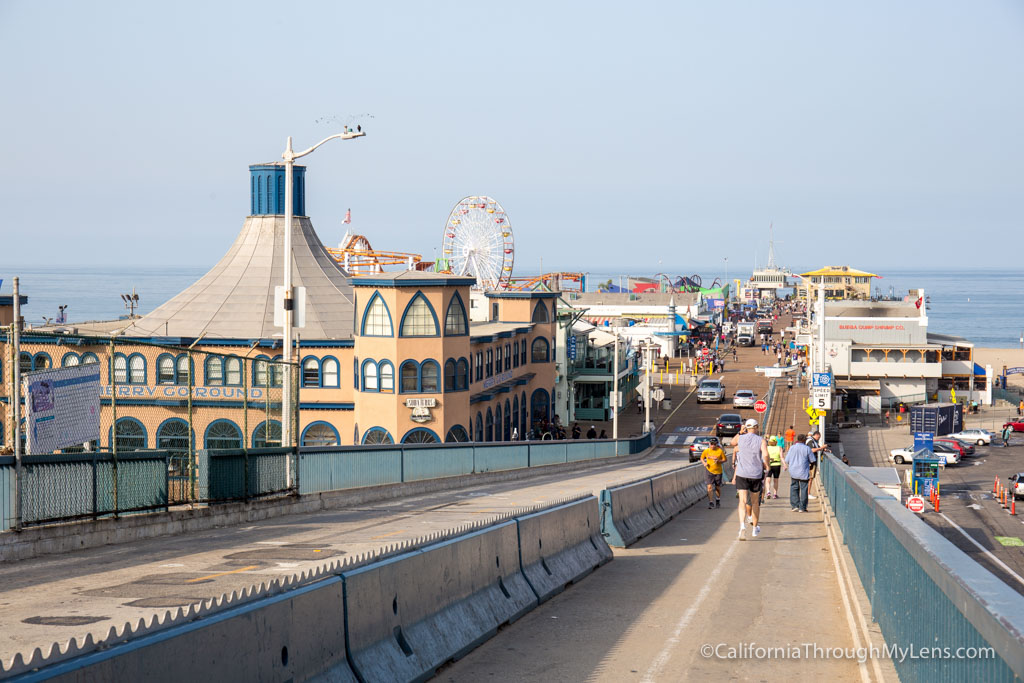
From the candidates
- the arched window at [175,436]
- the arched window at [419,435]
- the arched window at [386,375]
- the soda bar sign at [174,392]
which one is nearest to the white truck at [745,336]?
the arched window at [419,435]

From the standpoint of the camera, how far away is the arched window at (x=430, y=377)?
45.2 metres

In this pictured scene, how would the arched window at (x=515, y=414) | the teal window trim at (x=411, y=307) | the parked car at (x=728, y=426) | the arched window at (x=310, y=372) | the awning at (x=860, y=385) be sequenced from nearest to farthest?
1. the teal window trim at (x=411, y=307)
2. the arched window at (x=310, y=372)
3. the arched window at (x=515, y=414)
4. the parked car at (x=728, y=426)
5. the awning at (x=860, y=385)

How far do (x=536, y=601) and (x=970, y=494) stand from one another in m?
51.0

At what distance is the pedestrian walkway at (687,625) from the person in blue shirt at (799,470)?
4702 mm

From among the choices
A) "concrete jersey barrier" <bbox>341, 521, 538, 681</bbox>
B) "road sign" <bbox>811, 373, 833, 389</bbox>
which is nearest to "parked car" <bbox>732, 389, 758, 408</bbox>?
"road sign" <bbox>811, 373, 833, 389</bbox>

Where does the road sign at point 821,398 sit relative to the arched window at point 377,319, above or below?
below

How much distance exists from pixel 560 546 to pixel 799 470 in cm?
906

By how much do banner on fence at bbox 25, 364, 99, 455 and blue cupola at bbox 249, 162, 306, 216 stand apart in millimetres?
44813

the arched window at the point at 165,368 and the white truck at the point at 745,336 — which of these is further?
the white truck at the point at 745,336

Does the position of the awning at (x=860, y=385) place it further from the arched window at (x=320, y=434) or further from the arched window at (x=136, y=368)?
the arched window at (x=136, y=368)

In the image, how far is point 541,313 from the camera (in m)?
64.4

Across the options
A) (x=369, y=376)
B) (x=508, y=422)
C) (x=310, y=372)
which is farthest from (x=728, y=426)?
(x=310, y=372)

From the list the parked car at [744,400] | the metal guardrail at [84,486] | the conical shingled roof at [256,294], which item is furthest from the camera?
the parked car at [744,400]

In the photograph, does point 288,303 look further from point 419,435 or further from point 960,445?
point 960,445
